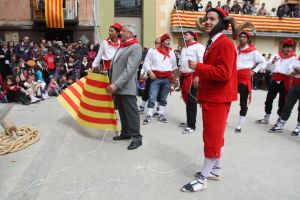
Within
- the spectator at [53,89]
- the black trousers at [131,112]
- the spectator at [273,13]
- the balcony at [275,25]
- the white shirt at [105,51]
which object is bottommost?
the spectator at [53,89]

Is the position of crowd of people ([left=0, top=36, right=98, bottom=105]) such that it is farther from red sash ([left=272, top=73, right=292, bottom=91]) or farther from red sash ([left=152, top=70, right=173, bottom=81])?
red sash ([left=272, top=73, right=292, bottom=91])

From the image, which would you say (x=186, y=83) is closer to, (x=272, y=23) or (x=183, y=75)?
(x=183, y=75)

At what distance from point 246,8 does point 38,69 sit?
1387cm

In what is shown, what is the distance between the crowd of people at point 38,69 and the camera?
329 inches

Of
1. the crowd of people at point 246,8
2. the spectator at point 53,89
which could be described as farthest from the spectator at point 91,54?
the crowd of people at point 246,8

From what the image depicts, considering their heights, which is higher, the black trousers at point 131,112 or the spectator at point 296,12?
the spectator at point 296,12

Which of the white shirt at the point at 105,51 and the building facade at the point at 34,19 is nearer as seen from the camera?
the white shirt at the point at 105,51

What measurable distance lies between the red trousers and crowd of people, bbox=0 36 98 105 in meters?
6.00

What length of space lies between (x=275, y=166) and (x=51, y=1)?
49.3 ft

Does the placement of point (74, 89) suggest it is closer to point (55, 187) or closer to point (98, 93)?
point (98, 93)

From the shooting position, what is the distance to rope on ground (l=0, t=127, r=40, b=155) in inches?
180

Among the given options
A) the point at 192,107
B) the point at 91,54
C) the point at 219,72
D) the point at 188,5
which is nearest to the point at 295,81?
the point at 192,107

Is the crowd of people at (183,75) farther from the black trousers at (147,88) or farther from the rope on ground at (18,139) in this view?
the rope on ground at (18,139)

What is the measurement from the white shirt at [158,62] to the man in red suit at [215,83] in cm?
291
